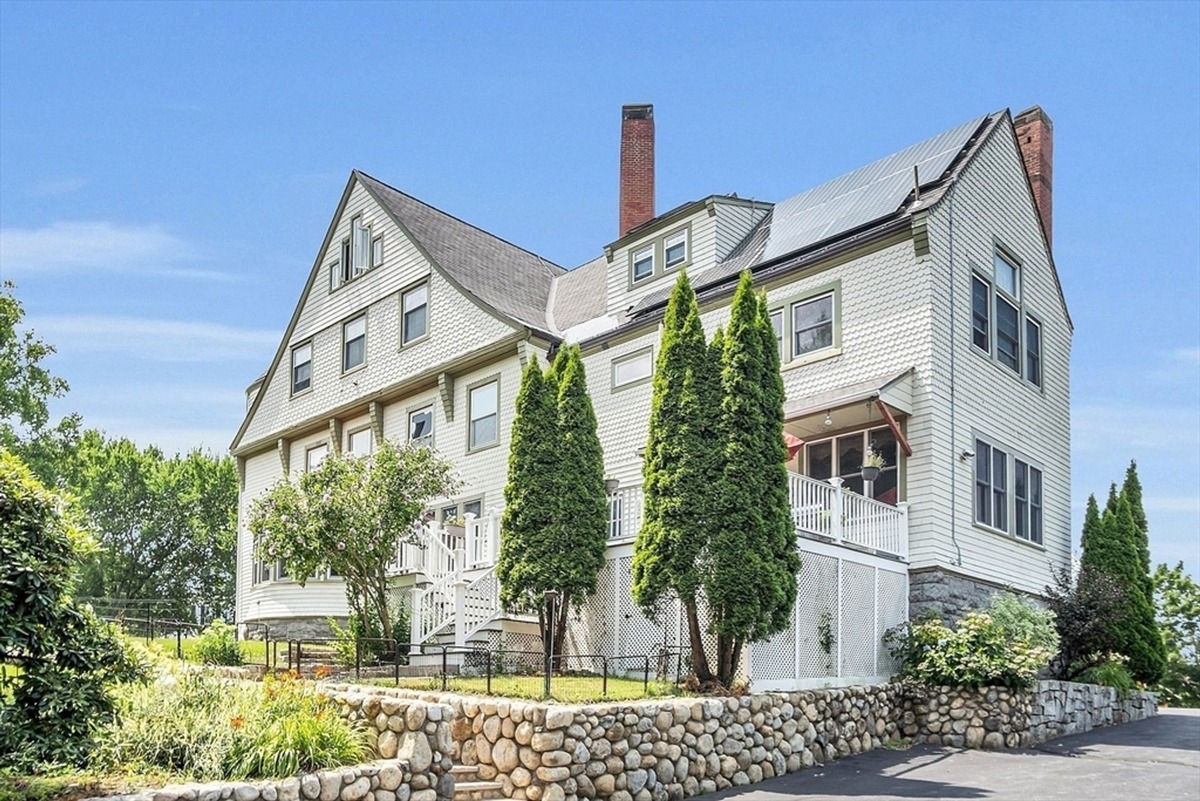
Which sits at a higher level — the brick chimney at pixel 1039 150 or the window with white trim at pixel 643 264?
the brick chimney at pixel 1039 150

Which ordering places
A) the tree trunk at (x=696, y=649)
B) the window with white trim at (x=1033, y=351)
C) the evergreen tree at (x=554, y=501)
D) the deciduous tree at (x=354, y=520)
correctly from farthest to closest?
1. the window with white trim at (x=1033, y=351)
2. the deciduous tree at (x=354, y=520)
3. the evergreen tree at (x=554, y=501)
4. the tree trunk at (x=696, y=649)

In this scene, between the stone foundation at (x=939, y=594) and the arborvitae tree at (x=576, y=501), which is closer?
the arborvitae tree at (x=576, y=501)

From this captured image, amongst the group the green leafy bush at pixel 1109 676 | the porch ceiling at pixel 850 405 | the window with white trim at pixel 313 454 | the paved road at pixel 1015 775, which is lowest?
the paved road at pixel 1015 775

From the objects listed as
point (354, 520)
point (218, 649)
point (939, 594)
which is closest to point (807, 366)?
point (939, 594)

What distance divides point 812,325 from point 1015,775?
824cm

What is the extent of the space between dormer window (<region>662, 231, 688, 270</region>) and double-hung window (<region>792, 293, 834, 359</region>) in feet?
12.9

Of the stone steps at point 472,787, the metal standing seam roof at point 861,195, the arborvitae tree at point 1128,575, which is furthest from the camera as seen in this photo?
the arborvitae tree at point 1128,575

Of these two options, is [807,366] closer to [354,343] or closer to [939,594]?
[939,594]

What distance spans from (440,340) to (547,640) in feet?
31.1

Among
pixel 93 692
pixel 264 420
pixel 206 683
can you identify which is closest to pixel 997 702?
pixel 206 683

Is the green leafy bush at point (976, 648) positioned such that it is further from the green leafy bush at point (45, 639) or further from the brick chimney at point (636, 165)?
the brick chimney at point (636, 165)

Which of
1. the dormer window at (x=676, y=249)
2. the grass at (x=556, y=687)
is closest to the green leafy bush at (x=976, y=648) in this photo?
the grass at (x=556, y=687)

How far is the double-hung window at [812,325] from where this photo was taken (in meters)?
19.8

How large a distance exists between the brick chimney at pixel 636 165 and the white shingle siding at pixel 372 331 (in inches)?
171
